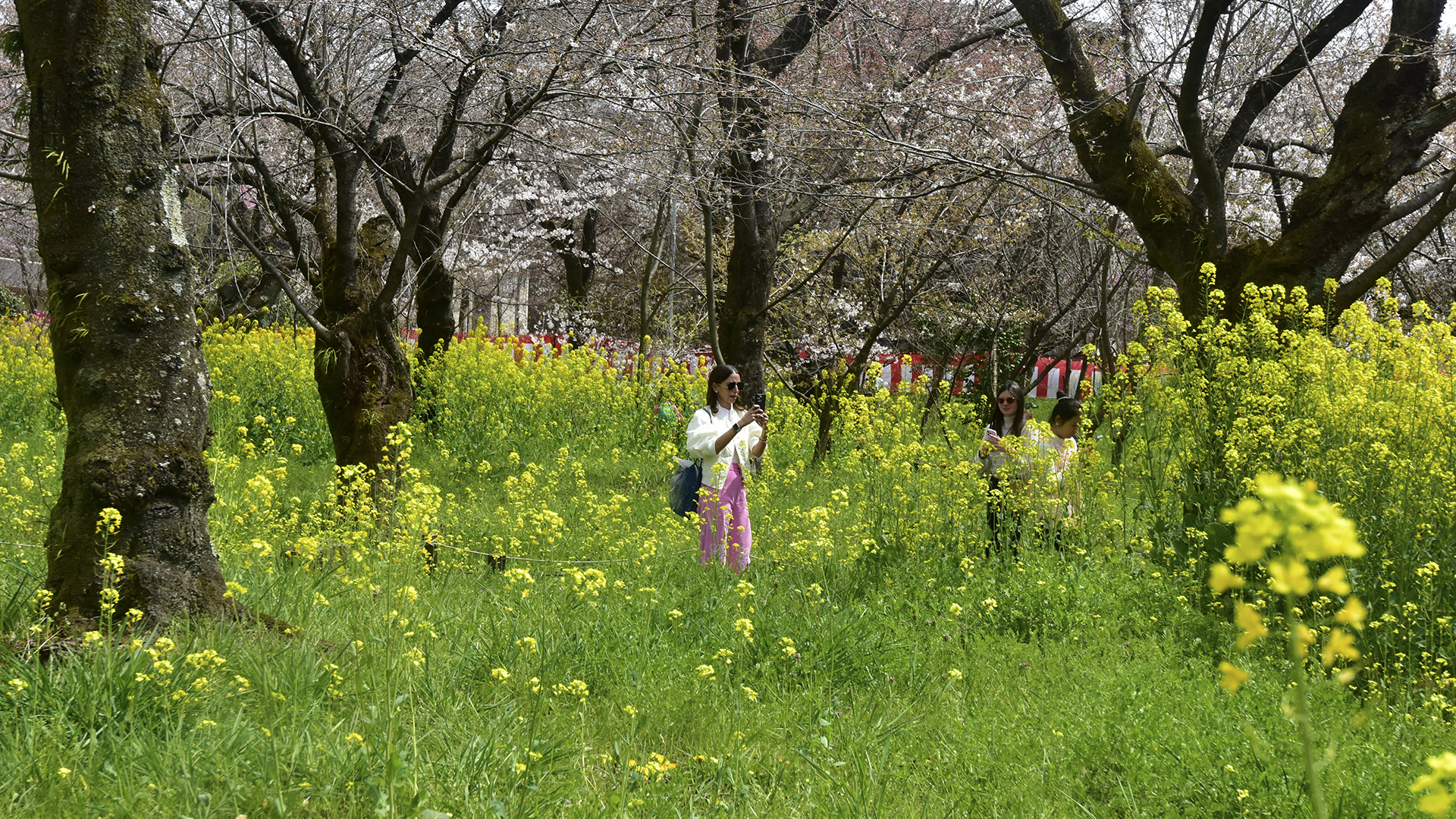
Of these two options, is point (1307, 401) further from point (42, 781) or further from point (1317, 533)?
point (42, 781)

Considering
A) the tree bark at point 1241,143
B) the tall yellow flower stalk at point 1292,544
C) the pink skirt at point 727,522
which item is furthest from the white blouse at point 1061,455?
the tall yellow flower stalk at point 1292,544

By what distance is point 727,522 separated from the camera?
19.3ft

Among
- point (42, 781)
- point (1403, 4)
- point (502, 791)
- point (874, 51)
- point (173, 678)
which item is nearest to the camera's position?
point (42, 781)

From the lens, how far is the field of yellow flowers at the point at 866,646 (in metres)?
2.61

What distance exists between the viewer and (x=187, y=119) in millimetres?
6852

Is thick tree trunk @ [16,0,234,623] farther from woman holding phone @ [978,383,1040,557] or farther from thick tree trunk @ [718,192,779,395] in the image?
thick tree trunk @ [718,192,779,395]

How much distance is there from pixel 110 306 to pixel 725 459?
337 centimetres

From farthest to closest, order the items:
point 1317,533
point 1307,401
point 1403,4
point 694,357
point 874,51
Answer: point 694,357
point 874,51
point 1403,4
point 1307,401
point 1317,533

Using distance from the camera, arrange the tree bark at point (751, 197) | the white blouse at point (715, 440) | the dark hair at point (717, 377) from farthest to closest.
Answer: the tree bark at point (751, 197)
the dark hair at point (717, 377)
the white blouse at point (715, 440)

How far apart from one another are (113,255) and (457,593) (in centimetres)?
215

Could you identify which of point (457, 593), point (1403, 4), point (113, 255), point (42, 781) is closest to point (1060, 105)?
point (1403, 4)

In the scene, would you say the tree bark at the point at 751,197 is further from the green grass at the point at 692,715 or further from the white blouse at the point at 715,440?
the green grass at the point at 692,715

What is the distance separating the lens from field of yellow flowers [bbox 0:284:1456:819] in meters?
2.61

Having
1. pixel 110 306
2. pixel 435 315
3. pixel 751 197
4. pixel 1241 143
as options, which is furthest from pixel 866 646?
pixel 435 315
